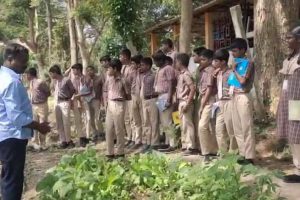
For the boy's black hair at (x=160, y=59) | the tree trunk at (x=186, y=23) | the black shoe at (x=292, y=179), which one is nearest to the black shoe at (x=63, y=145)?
the tree trunk at (x=186, y=23)

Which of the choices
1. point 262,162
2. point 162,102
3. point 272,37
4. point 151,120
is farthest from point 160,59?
point 262,162

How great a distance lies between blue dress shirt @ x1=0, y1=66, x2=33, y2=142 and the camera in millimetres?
4387

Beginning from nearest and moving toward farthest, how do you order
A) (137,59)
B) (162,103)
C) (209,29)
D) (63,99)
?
(162,103) < (137,59) < (63,99) < (209,29)

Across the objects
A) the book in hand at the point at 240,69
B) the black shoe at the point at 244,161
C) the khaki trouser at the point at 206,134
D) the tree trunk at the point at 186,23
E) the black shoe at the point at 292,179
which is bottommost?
the black shoe at the point at 292,179

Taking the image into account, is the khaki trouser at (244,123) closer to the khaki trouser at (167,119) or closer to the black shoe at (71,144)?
the khaki trouser at (167,119)

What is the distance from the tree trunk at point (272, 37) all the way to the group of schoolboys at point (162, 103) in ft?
4.62

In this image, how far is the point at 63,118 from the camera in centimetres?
973

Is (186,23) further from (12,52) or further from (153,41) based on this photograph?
(153,41)

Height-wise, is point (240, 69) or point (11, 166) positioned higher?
point (240, 69)

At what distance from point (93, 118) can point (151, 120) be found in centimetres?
248

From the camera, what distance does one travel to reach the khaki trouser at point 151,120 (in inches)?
320

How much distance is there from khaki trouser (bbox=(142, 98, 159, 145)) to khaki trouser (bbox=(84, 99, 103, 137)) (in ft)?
6.96

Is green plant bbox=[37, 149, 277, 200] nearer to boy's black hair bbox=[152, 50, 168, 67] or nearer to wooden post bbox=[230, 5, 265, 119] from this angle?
boy's black hair bbox=[152, 50, 168, 67]

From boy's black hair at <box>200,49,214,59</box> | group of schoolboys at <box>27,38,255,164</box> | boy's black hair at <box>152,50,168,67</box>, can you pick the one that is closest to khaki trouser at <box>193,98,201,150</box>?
group of schoolboys at <box>27,38,255,164</box>
